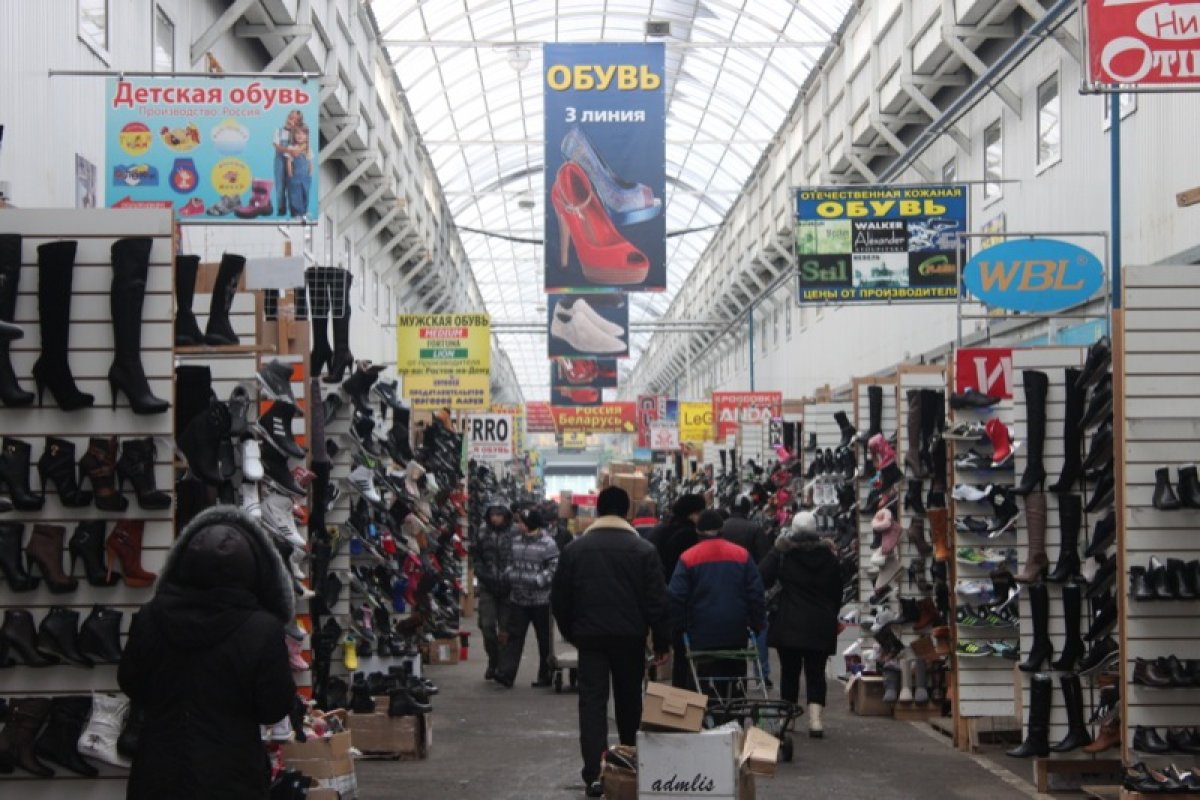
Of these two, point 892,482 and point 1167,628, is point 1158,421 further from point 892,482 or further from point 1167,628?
point 892,482

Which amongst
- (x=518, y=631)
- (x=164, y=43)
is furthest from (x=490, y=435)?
(x=518, y=631)

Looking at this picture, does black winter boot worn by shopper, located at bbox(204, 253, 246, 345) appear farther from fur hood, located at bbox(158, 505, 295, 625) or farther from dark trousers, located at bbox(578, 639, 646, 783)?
fur hood, located at bbox(158, 505, 295, 625)

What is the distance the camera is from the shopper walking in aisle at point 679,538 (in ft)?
36.2

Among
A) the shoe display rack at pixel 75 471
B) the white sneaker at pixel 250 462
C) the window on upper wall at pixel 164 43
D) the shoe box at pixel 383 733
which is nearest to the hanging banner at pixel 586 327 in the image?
the window on upper wall at pixel 164 43

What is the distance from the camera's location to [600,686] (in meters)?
8.73

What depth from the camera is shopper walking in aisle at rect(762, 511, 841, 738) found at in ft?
35.6

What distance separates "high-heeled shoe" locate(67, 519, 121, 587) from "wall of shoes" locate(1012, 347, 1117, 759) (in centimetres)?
480

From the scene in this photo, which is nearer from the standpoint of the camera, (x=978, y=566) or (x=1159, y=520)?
(x=1159, y=520)

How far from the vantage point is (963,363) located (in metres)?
10.6

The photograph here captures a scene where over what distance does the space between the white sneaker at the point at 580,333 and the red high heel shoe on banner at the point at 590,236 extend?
26.6 feet

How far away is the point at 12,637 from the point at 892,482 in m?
7.69

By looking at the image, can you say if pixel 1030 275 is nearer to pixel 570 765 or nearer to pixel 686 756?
pixel 570 765

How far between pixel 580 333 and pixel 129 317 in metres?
22.2

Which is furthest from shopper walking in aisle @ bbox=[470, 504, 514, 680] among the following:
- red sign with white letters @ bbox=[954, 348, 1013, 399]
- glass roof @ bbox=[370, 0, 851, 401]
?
glass roof @ bbox=[370, 0, 851, 401]
